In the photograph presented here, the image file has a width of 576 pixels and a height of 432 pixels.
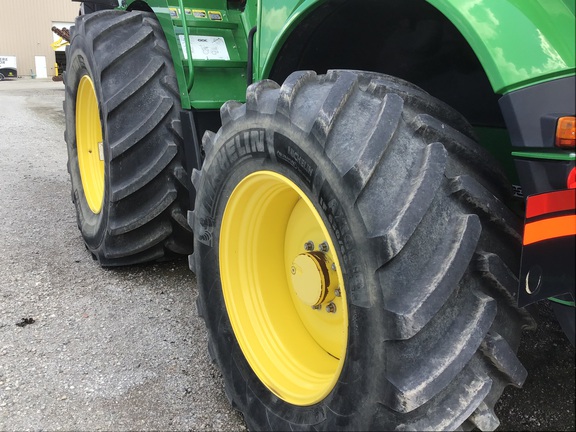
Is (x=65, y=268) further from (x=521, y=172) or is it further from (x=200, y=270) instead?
(x=521, y=172)

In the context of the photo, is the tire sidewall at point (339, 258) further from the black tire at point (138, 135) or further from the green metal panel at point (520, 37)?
the black tire at point (138, 135)

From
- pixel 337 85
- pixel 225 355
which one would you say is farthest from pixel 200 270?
pixel 337 85

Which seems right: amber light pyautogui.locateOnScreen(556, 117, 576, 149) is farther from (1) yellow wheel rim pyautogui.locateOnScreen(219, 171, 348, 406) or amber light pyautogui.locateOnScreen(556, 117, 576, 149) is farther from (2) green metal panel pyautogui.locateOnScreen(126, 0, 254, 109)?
(2) green metal panel pyautogui.locateOnScreen(126, 0, 254, 109)

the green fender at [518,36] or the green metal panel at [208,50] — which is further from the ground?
the green fender at [518,36]

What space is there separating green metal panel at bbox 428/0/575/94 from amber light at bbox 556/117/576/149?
0.29 ft

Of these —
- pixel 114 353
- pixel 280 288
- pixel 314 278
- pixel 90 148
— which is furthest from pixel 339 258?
pixel 90 148

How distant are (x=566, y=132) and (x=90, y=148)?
301 cm

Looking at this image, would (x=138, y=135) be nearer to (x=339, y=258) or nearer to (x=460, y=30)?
(x=339, y=258)

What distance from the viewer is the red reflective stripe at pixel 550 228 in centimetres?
107

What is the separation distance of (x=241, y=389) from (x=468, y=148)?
3.47 feet

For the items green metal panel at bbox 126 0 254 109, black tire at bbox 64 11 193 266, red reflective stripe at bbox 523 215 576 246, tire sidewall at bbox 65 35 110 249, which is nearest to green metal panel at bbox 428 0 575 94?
red reflective stripe at bbox 523 215 576 246

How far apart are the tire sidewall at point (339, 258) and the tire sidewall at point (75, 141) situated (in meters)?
1.10

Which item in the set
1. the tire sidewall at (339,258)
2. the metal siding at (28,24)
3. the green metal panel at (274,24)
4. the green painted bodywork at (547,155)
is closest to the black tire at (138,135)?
the green metal panel at (274,24)

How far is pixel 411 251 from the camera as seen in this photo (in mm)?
1161
